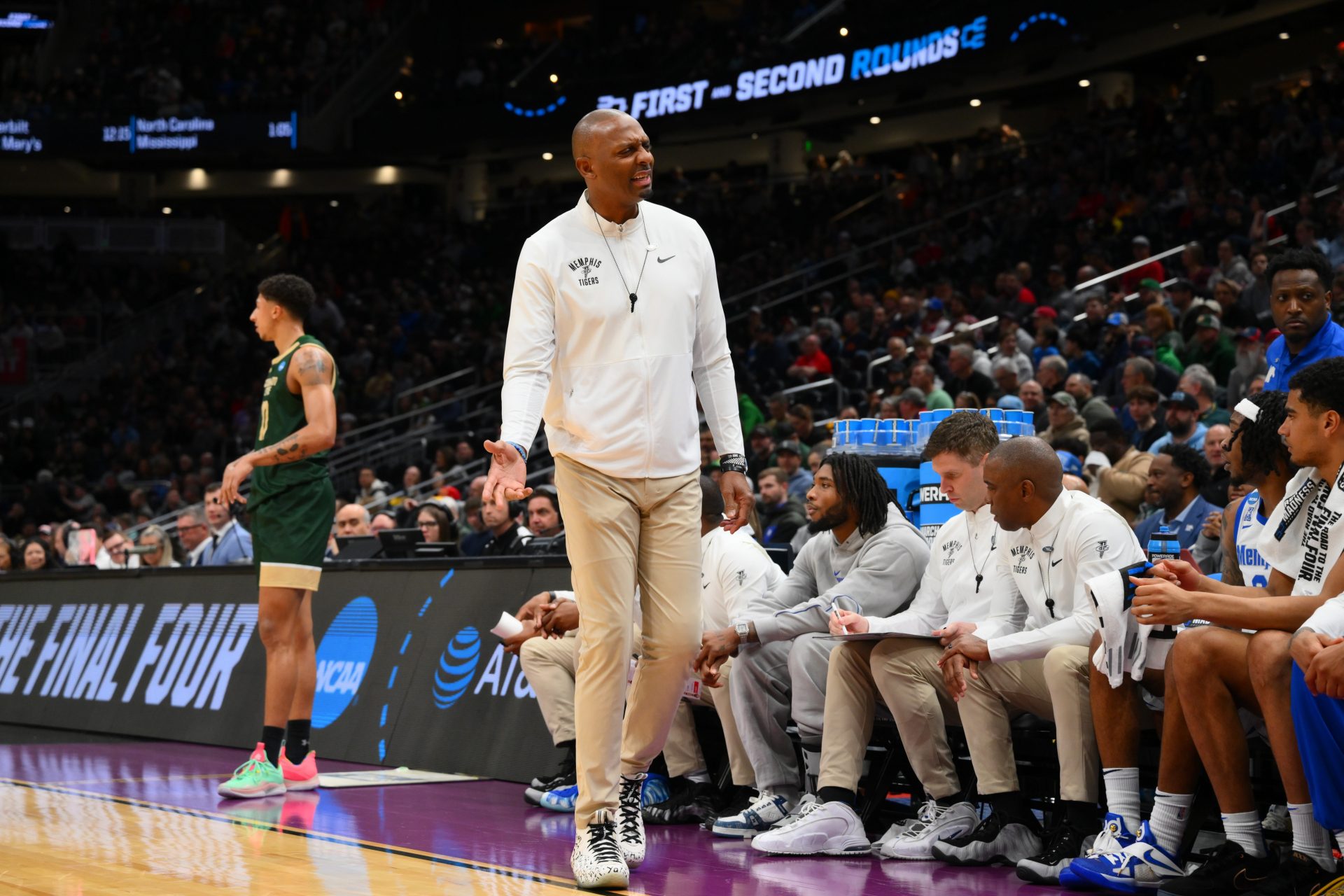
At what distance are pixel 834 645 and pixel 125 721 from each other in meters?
5.53

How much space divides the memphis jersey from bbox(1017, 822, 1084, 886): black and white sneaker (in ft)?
3.01

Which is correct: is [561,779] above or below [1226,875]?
below

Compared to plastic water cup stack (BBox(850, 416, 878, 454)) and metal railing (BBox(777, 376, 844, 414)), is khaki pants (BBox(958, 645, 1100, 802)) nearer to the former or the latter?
plastic water cup stack (BBox(850, 416, 878, 454))

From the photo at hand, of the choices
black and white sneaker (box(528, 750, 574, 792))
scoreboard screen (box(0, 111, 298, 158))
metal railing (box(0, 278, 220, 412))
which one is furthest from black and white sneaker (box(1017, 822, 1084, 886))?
scoreboard screen (box(0, 111, 298, 158))

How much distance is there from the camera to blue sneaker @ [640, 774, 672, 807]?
17.8 feet

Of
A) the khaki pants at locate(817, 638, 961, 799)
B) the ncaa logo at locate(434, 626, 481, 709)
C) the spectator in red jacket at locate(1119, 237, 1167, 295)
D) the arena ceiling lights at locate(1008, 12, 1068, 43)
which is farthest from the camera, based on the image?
the arena ceiling lights at locate(1008, 12, 1068, 43)

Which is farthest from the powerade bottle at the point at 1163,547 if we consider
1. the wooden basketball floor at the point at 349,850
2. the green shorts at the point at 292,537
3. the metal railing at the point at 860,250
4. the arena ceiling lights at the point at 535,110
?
the arena ceiling lights at the point at 535,110

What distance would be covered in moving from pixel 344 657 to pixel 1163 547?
4595 millimetres

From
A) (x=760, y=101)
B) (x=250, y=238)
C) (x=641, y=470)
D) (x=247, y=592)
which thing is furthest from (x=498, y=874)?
(x=250, y=238)

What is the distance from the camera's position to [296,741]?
19.5 feet

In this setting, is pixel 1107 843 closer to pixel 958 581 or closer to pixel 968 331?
pixel 958 581

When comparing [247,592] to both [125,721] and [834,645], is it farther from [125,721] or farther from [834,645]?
[834,645]

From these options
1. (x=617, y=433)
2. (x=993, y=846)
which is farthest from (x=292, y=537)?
(x=993, y=846)

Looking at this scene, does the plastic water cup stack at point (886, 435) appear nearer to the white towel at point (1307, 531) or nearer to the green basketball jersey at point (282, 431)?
the white towel at point (1307, 531)
